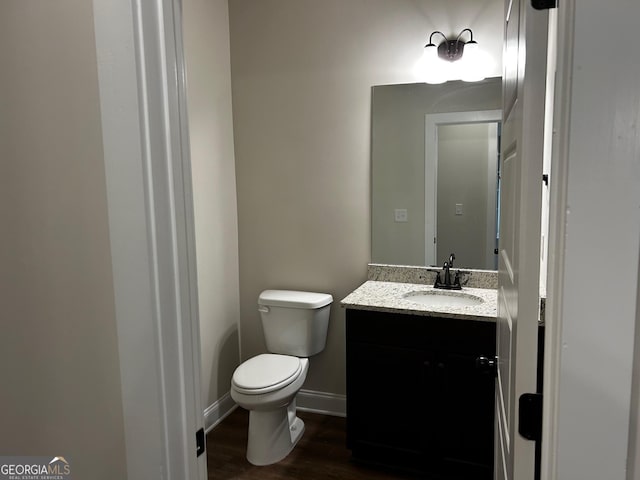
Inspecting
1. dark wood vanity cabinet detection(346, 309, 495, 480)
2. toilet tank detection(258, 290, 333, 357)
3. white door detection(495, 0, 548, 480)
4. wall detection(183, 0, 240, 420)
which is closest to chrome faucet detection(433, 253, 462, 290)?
dark wood vanity cabinet detection(346, 309, 495, 480)

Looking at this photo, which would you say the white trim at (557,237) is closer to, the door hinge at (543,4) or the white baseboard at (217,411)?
the door hinge at (543,4)

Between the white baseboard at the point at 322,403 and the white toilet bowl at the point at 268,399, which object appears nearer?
the white toilet bowl at the point at 268,399

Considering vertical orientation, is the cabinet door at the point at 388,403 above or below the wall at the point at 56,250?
below

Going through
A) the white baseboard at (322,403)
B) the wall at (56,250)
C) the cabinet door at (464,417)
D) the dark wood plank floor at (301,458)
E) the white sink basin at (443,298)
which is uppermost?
the wall at (56,250)

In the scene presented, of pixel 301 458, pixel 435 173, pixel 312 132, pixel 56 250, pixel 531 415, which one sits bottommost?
pixel 301 458

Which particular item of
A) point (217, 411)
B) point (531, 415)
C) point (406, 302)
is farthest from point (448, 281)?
point (531, 415)

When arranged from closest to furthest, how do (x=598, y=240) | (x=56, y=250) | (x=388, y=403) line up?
(x=598, y=240)
(x=56, y=250)
(x=388, y=403)

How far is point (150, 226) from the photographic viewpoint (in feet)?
2.94

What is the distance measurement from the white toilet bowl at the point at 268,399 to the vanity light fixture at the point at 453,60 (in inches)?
69.8

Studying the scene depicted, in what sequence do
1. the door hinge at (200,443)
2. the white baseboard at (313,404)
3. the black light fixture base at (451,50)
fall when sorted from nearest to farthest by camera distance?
the door hinge at (200,443), the black light fixture base at (451,50), the white baseboard at (313,404)

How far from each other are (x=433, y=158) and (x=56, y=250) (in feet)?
6.87

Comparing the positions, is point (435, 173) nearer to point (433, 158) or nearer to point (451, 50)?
point (433, 158)

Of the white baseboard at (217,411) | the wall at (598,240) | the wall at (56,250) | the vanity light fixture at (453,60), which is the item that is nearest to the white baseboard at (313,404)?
the white baseboard at (217,411)

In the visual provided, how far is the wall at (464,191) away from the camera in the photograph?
2.57m
